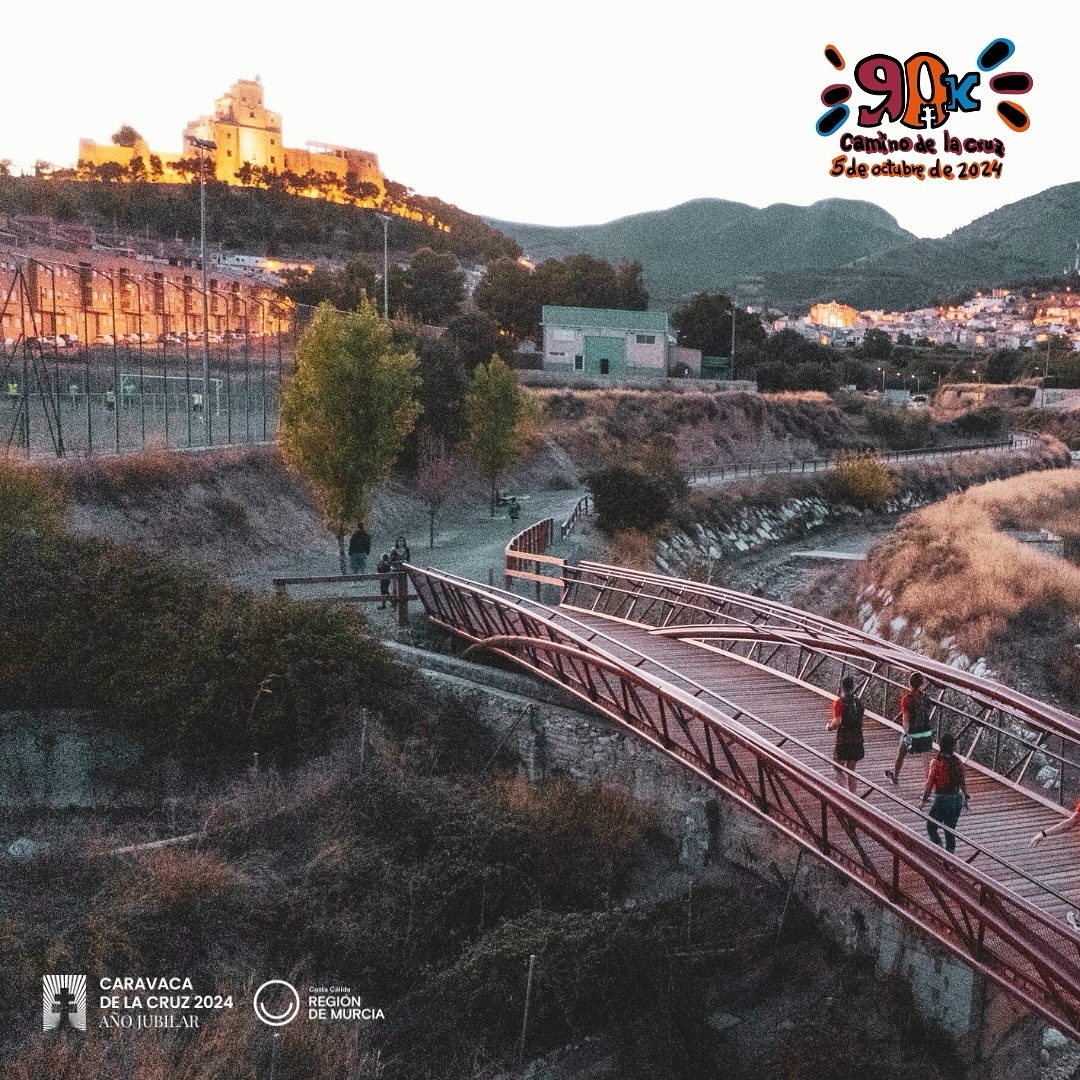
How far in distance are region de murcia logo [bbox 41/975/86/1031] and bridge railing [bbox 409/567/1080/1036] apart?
286 inches

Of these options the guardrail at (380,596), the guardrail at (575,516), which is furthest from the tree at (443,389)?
the guardrail at (380,596)

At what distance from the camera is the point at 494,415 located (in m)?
33.9

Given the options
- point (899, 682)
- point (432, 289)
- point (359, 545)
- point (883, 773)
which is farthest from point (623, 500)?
point (432, 289)

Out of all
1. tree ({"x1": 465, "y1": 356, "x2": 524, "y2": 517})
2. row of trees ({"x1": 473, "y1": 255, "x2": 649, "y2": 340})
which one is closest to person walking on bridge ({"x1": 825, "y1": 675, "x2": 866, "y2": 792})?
tree ({"x1": 465, "y1": 356, "x2": 524, "y2": 517})

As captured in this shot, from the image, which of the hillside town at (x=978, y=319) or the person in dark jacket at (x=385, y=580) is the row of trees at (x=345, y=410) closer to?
the person in dark jacket at (x=385, y=580)

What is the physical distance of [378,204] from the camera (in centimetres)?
12206

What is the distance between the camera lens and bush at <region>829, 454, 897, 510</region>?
49.2 meters

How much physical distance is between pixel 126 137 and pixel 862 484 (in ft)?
388

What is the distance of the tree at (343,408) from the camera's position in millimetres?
21062

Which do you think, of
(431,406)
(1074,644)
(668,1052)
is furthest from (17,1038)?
(431,406)

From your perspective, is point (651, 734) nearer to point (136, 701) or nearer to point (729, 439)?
point (136, 701)

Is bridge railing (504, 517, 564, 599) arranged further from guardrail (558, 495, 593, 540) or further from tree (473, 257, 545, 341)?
tree (473, 257, 545, 341)

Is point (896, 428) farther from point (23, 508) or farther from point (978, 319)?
point (978, 319)

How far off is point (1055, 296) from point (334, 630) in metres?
186
